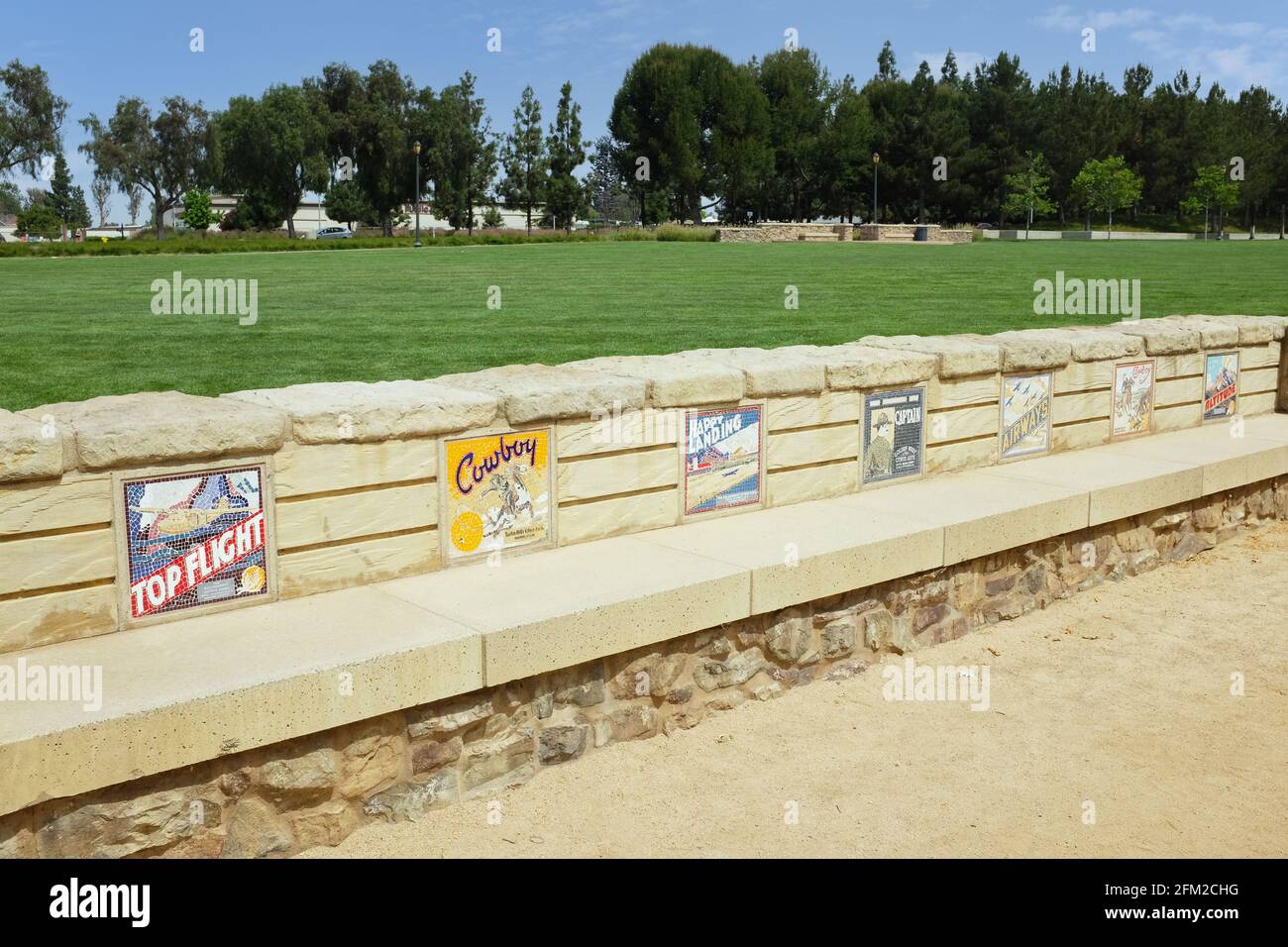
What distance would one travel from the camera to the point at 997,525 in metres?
7.86

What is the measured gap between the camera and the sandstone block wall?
196 inches

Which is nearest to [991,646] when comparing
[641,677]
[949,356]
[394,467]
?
[949,356]

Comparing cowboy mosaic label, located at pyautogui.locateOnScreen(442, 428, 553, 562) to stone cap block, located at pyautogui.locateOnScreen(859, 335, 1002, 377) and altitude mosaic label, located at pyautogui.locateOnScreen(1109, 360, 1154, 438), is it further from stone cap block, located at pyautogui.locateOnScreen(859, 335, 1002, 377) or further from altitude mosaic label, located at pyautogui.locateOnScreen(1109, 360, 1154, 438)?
altitude mosaic label, located at pyautogui.locateOnScreen(1109, 360, 1154, 438)

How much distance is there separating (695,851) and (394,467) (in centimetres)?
241

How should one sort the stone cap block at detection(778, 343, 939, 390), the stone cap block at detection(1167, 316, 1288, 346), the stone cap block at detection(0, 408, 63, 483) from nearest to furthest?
the stone cap block at detection(0, 408, 63, 483)
the stone cap block at detection(778, 343, 939, 390)
the stone cap block at detection(1167, 316, 1288, 346)

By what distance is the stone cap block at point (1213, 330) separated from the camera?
442 inches

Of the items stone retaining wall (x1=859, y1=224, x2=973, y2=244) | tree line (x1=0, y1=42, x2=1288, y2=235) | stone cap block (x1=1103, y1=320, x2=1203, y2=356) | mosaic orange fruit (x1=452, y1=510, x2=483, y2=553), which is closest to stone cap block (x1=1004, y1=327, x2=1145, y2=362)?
stone cap block (x1=1103, y1=320, x2=1203, y2=356)

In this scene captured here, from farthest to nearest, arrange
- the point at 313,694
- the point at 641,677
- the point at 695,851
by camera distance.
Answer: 1. the point at 641,677
2. the point at 695,851
3. the point at 313,694

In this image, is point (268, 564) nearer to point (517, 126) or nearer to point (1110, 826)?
point (1110, 826)

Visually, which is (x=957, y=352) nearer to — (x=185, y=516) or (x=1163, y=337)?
(x=1163, y=337)

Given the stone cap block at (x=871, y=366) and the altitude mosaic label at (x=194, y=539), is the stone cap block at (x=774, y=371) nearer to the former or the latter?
the stone cap block at (x=871, y=366)

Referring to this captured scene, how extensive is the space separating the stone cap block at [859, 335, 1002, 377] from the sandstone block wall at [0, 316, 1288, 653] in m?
0.02

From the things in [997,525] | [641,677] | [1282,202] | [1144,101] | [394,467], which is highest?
[1144,101]

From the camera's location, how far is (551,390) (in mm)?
6590
